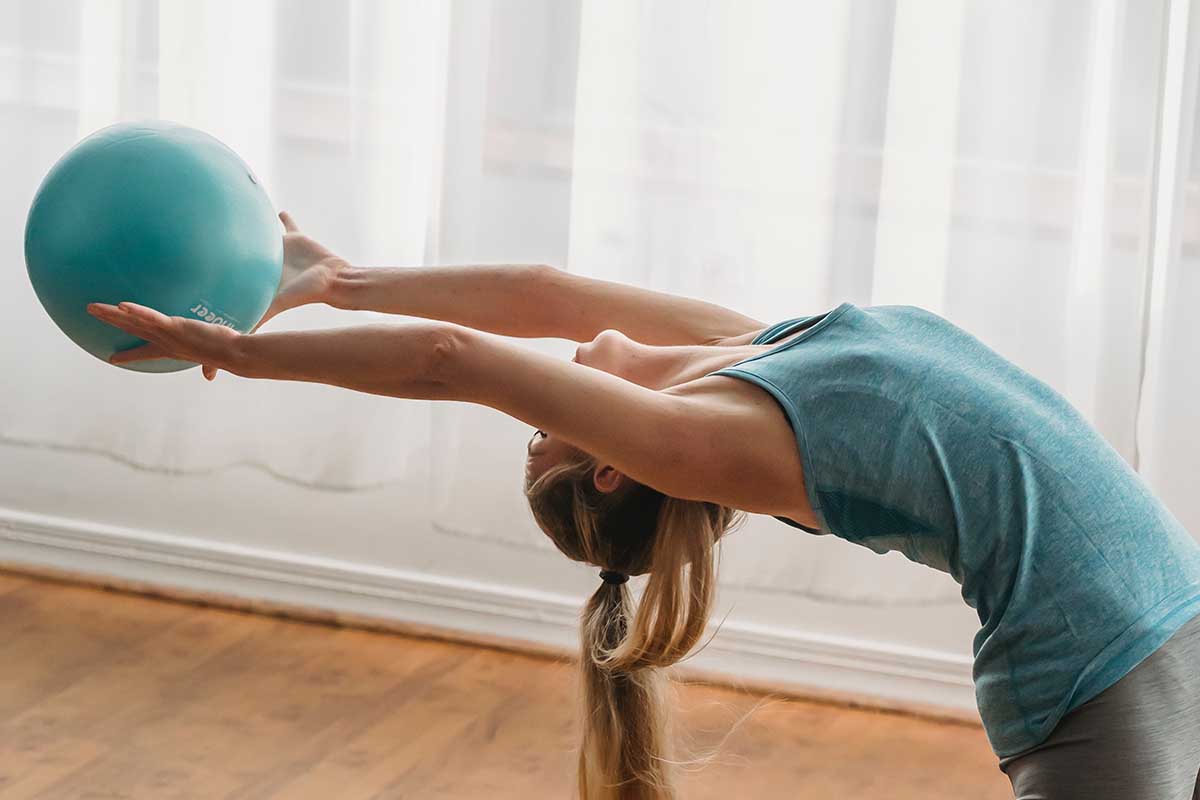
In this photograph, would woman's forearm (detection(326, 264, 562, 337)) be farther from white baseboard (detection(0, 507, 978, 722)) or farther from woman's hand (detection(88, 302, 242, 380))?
white baseboard (detection(0, 507, 978, 722))

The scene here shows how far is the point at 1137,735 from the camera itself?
4.57 feet

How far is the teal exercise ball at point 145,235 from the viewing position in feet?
5.08

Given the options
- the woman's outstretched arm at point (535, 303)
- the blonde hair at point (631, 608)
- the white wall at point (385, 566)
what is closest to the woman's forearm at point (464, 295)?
the woman's outstretched arm at point (535, 303)

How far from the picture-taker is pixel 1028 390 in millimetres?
1527

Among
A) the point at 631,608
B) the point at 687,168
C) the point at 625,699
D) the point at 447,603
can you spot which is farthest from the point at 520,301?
the point at 447,603

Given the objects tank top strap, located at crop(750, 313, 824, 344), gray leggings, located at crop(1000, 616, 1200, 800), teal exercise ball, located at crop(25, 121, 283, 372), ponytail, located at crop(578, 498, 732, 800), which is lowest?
ponytail, located at crop(578, 498, 732, 800)

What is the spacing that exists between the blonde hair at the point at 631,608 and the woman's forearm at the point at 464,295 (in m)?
0.26

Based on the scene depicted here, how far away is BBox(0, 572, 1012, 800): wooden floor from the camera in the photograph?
7.53ft

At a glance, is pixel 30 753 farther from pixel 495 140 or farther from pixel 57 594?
pixel 495 140

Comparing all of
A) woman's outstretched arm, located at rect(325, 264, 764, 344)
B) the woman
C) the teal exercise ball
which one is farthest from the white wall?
the teal exercise ball

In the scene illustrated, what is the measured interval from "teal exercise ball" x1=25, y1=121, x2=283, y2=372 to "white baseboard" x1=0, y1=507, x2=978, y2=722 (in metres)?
1.36

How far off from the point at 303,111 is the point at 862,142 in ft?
3.69

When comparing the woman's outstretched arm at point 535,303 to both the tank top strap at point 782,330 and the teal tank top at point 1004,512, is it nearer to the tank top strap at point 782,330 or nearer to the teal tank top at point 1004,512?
the tank top strap at point 782,330

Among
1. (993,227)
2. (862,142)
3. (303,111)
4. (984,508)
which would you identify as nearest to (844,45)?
(862,142)
